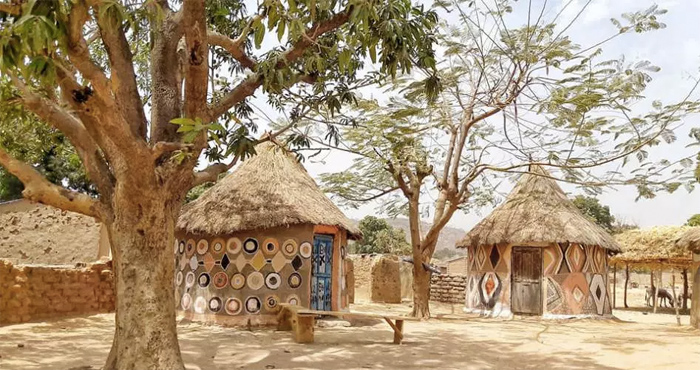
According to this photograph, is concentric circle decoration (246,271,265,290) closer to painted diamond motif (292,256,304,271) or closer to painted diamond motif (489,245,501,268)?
painted diamond motif (292,256,304,271)

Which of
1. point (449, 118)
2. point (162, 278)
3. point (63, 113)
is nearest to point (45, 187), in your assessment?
point (63, 113)

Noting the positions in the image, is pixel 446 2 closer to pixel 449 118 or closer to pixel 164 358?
pixel 449 118

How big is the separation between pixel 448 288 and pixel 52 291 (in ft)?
43.8

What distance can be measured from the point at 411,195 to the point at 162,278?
8.25 metres

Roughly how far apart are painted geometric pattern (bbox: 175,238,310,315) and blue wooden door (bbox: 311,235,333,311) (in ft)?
1.26

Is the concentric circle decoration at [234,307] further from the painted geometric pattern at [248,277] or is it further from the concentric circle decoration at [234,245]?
the concentric circle decoration at [234,245]

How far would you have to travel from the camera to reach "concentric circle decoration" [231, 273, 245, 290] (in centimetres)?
1097

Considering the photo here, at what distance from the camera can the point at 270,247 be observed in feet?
36.3

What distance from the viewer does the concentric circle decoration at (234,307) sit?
10.9 metres

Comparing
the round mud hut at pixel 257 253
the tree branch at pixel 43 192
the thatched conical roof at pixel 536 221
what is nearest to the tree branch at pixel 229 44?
the tree branch at pixel 43 192

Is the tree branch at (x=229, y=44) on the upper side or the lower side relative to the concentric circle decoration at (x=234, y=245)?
upper

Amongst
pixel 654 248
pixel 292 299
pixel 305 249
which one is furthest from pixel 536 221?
pixel 292 299

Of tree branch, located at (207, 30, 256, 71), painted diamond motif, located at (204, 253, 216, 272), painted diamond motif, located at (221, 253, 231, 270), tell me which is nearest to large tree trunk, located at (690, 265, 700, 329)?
painted diamond motif, located at (221, 253, 231, 270)

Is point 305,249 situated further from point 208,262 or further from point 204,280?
point 204,280
